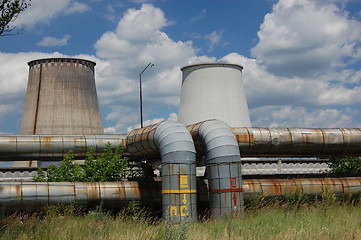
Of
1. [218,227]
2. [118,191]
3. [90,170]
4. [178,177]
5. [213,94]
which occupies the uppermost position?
[213,94]

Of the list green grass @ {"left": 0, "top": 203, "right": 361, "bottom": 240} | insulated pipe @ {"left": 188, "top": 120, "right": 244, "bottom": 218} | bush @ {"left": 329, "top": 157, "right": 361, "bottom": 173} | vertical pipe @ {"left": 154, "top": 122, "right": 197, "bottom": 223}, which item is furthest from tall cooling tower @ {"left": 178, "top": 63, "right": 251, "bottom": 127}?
vertical pipe @ {"left": 154, "top": 122, "right": 197, "bottom": 223}

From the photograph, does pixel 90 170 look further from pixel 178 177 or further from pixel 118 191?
pixel 178 177

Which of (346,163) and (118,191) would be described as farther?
(346,163)

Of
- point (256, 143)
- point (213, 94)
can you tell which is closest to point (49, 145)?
point (256, 143)

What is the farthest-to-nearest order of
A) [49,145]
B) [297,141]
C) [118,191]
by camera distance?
[49,145] → [297,141] → [118,191]

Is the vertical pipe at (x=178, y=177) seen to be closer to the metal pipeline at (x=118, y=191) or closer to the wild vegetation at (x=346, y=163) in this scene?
the metal pipeline at (x=118, y=191)

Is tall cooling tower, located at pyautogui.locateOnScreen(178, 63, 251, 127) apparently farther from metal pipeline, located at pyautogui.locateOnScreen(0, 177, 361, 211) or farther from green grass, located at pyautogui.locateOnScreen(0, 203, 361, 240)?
green grass, located at pyautogui.locateOnScreen(0, 203, 361, 240)

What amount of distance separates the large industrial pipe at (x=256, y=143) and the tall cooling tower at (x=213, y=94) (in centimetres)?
771

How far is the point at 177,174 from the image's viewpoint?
10859mm

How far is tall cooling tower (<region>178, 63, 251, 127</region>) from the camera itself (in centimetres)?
2252

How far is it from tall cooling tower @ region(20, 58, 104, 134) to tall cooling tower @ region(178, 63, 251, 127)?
7.47 m

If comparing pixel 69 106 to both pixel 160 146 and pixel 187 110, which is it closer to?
pixel 187 110

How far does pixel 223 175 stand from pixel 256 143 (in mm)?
2414

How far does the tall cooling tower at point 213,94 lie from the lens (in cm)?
2252
